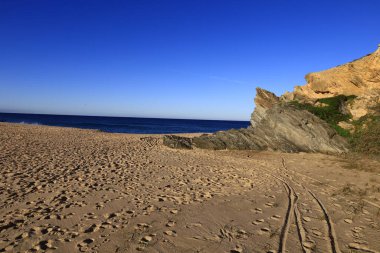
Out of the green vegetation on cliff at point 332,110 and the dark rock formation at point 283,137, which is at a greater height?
the green vegetation on cliff at point 332,110

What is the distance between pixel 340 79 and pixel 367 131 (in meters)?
6.97

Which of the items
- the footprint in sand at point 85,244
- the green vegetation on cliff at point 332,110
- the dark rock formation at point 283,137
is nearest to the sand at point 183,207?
the footprint in sand at point 85,244

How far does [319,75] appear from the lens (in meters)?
25.9

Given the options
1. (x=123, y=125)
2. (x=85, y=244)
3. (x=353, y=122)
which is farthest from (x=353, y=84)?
(x=123, y=125)

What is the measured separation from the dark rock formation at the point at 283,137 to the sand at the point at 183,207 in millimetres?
5811

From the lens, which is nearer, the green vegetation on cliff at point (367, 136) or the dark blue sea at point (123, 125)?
the green vegetation on cliff at point (367, 136)

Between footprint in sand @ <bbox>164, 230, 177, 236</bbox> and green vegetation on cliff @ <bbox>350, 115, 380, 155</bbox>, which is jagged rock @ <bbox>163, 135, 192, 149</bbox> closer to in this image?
green vegetation on cliff @ <bbox>350, 115, 380, 155</bbox>

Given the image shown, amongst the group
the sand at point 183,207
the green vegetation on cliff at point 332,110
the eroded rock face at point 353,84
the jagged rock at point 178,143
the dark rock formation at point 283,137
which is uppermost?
the eroded rock face at point 353,84

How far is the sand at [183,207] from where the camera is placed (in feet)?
19.3

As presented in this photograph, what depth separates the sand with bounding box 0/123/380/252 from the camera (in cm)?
589

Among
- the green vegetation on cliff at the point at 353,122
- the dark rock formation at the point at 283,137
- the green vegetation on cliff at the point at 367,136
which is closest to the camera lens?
the green vegetation on cliff at the point at 367,136

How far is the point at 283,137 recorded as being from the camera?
21797 millimetres

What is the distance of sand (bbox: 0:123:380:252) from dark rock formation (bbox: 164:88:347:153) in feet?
19.1

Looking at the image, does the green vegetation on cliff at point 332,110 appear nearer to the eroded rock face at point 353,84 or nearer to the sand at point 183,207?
the eroded rock face at point 353,84
